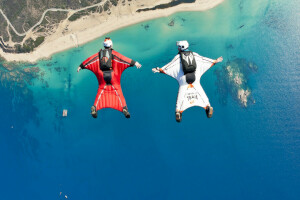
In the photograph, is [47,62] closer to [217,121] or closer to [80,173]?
[80,173]

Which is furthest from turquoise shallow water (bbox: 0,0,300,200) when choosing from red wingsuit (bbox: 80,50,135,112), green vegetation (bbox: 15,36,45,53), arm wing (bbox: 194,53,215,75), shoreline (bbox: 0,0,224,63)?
arm wing (bbox: 194,53,215,75)

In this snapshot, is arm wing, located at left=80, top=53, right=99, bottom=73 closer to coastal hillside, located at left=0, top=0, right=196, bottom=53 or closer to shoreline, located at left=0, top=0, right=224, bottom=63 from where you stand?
shoreline, located at left=0, top=0, right=224, bottom=63

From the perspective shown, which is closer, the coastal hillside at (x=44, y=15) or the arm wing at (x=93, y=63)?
the arm wing at (x=93, y=63)

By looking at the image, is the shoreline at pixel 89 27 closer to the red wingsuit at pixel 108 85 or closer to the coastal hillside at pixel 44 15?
the coastal hillside at pixel 44 15

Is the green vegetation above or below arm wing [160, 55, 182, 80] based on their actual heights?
above

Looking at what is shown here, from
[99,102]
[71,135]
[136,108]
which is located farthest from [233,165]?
[71,135]

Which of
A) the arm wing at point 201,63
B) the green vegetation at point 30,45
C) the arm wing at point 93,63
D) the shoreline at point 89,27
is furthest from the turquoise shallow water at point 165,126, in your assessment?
the arm wing at point 93,63

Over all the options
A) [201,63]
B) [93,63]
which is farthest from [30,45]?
[201,63]
